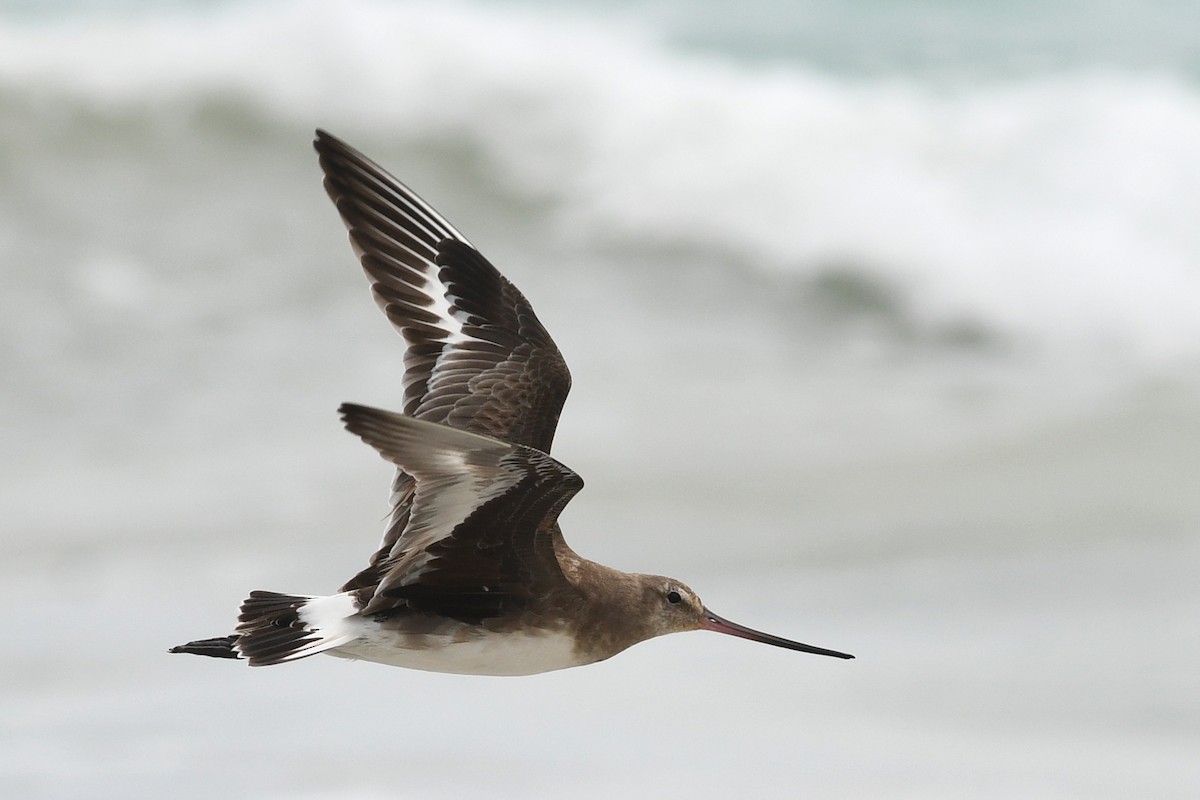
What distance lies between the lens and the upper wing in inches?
207

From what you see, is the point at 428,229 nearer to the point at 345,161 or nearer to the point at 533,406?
the point at 345,161

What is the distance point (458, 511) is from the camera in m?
4.39

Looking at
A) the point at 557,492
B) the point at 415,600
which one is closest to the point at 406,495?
the point at 415,600

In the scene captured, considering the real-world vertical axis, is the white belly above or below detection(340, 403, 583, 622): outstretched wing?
below

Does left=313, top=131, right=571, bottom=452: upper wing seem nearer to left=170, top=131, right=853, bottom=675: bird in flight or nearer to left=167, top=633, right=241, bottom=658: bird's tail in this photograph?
left=170, top=131, right=853, bottom=675: bird in flight

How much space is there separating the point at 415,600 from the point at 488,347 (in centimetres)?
109

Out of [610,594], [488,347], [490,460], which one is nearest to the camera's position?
[490,460]

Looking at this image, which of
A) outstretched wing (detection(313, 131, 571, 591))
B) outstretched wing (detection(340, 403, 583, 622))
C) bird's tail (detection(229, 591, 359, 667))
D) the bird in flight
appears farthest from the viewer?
outstretched wing (detection(313, 131, 571, 591))

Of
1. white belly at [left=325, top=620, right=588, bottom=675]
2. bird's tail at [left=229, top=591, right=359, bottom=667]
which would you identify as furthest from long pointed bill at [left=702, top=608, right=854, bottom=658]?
bird's tail at [left=229, top=591, right=359, bottom=667]

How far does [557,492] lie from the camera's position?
4.27 meters

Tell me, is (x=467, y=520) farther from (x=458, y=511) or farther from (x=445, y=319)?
(x=445, y=319)

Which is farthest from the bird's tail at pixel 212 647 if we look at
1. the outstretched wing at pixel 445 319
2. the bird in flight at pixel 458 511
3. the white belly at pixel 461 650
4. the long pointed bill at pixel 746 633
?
the long pointed bill at pixel 746 633

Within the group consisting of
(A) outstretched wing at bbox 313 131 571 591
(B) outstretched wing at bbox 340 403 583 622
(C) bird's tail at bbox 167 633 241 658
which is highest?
(A) outstretched wing at bbox 313 131 571 591

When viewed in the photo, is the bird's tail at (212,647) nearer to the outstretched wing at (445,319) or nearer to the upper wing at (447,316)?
the outstretched wing at (445,319)
